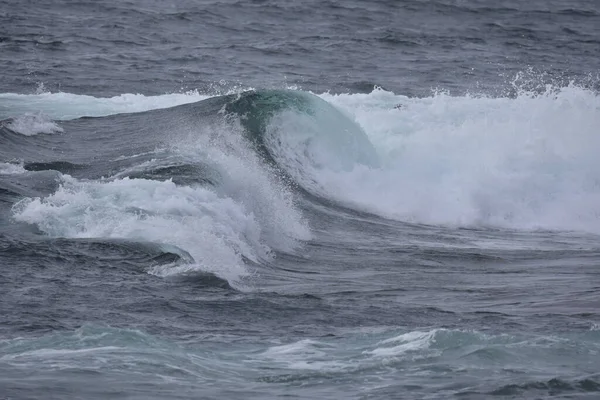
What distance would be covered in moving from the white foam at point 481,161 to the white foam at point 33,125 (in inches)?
210

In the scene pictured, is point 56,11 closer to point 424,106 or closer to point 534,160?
point 424,106

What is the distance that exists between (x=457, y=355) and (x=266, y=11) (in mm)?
27901

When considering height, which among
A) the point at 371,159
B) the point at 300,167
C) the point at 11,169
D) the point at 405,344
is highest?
the point at 371,159

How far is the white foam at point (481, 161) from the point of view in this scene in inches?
782

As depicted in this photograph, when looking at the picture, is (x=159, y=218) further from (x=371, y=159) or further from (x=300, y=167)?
(x=371, y=159)

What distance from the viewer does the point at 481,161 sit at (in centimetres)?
2234

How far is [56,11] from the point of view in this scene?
36000mm

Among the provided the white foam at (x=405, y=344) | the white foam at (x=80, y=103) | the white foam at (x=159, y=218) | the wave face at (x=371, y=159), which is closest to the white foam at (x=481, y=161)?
the wave face at (x=371, y=159)

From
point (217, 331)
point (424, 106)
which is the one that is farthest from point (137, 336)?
point (424, 106)

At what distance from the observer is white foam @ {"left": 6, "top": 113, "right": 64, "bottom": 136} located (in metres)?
21.4

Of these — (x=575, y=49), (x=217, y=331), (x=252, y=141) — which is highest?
(x=575, y=49)

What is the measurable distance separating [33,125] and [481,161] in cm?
845

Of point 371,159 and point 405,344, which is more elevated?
point 371,159

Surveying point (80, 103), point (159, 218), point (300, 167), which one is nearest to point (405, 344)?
point (159, 218)
